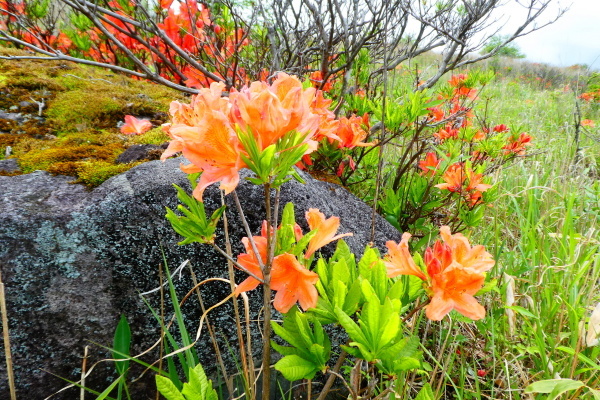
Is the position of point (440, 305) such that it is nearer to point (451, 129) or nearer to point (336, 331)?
point (336, 331)

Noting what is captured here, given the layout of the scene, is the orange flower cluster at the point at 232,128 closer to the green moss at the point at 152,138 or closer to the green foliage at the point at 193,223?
the green foliage at the point at 193,223

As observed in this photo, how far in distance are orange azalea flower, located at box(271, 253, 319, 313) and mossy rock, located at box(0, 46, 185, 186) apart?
92 centimetres

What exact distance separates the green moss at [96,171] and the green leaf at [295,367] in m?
0.99

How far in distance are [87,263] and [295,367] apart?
0.74 m

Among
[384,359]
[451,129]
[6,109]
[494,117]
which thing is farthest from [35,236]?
[494,117]

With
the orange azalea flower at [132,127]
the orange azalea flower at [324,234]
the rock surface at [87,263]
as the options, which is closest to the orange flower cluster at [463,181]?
the rock surface at [87,263]

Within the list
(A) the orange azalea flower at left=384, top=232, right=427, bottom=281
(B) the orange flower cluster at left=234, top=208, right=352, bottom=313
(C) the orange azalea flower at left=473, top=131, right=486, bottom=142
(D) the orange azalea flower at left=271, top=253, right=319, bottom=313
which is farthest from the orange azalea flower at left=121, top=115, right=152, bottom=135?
(C) the orange azalea flower at left=473, top=131, right=486, bottom=142

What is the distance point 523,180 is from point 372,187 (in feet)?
4.86

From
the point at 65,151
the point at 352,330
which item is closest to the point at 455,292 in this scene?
the point at 352,330

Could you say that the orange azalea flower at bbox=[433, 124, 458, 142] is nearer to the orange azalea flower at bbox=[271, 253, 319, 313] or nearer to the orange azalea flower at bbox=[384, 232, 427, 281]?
the orange azalea flower at bbox=[384, 232, 427, 281]

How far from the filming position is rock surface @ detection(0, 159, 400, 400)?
1027 mm

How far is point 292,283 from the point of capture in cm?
74

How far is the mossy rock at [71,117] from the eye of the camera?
4.78ft

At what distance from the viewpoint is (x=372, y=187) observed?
2.24m
